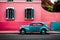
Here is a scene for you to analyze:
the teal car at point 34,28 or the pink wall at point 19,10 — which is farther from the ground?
the pink wall at point 19,10

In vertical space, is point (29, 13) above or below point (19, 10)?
below

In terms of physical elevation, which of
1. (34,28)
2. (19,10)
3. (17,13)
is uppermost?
(19,10)

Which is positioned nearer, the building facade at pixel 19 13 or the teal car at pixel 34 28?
the teal car at pixel 34 28

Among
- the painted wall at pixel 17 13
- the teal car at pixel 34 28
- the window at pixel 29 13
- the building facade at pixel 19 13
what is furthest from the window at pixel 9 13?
the teal car at pixel 34 28

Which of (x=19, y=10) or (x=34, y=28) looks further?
(x=19, y=10)

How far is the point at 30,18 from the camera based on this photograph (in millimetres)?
35438

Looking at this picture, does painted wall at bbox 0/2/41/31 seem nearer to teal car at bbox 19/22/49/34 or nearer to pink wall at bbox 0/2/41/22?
pink wall at bbox 0/2/41/22

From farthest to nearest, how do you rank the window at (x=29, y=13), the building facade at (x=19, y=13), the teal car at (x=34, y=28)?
the window at (x=29, y=13), the building facade at (x=19, y=13), the teal car at (x=34, y=28)

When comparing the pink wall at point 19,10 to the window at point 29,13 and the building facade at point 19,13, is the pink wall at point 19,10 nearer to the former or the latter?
the building facade at point 19,13

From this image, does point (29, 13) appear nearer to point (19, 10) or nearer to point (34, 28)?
point (19, 10)

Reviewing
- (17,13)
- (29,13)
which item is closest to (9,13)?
(17,13)

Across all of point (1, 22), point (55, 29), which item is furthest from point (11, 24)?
point (55, 29)

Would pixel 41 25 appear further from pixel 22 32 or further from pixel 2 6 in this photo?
pixel 2 6

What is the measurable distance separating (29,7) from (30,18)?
1.55 m
